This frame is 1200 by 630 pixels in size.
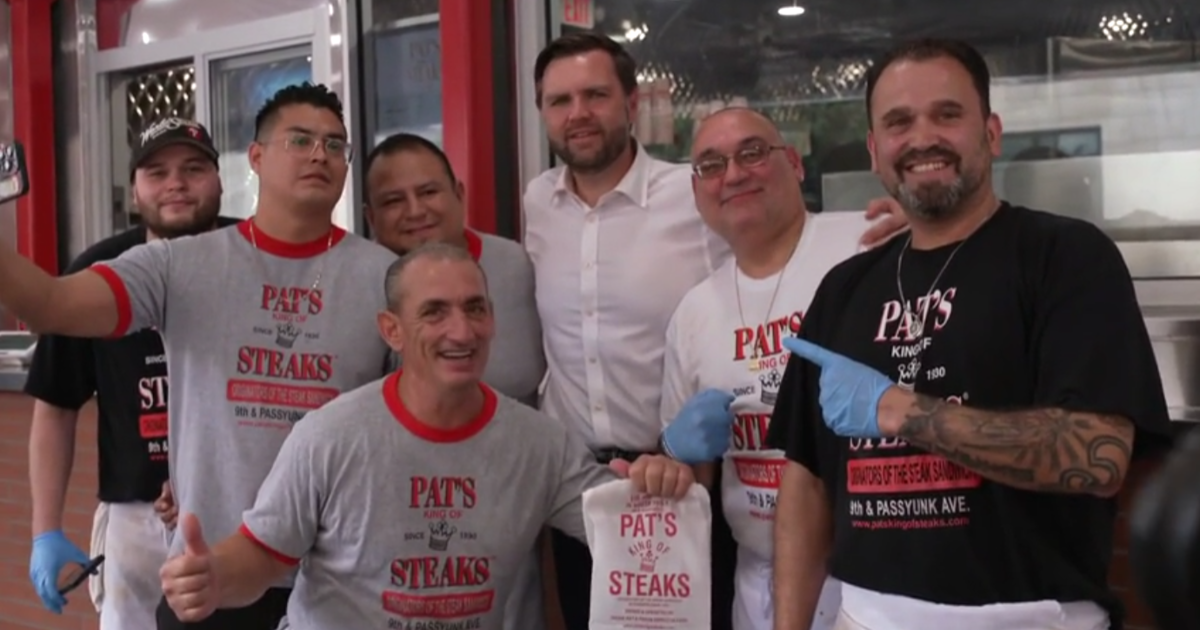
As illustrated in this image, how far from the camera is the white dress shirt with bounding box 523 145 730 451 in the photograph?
2551 millimetres

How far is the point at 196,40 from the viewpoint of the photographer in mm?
4480

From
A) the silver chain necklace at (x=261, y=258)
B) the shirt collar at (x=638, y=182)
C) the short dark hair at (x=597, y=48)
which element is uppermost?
the short dark hair at (x=597, y=48)

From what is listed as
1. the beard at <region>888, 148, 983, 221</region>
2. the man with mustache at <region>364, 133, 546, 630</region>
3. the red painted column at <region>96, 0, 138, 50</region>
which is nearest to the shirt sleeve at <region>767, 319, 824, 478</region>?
the beard at <region>888, 148, 983, 221</region>

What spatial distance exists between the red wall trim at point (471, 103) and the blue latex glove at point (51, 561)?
134 centimetres

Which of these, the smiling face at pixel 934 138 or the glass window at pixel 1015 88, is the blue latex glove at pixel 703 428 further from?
the glass window at pixel 1015 88

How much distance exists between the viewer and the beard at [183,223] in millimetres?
2771

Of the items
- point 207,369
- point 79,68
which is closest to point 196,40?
point 79,68

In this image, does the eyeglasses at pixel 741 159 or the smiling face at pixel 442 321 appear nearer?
the smiling face at pixel 442 321

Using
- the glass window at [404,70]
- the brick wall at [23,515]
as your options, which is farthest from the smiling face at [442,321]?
the brick wall at [23,515]

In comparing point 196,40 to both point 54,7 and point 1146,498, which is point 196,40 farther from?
point 1146,498

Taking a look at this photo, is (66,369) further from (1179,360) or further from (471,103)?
(1179,360)

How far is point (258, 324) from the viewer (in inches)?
94.1

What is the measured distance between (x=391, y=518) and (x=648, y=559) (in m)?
0.47

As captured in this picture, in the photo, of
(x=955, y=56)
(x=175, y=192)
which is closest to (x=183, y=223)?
(x=175, y=192)
